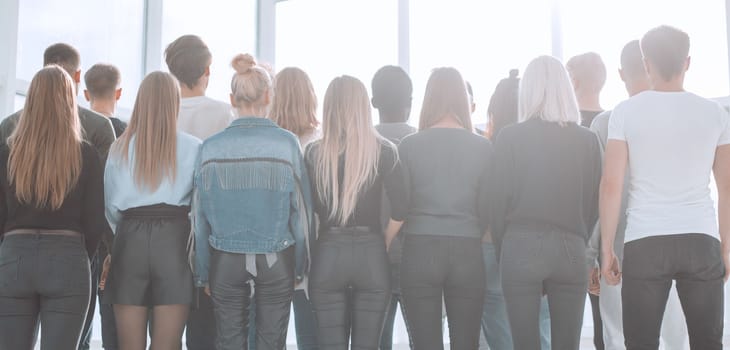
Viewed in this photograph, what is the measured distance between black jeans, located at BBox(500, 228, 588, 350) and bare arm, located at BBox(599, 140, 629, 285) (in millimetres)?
101

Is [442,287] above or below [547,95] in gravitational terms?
below

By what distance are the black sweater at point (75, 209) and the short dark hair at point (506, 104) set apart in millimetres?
1564

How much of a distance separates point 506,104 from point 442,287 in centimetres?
85

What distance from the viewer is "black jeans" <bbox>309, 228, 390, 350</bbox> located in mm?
2562

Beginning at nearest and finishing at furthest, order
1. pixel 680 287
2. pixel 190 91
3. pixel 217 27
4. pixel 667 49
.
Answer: pixel 680 287
pixel 667 49
pixel 190 91
pixel 217 27

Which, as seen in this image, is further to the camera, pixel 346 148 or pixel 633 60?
pixel 633 60

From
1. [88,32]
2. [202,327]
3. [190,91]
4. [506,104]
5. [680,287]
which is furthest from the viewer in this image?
[88,32]

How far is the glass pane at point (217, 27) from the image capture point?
593 cm

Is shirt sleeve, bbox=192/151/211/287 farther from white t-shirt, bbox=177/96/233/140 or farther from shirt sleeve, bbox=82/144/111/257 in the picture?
white t-shirt, bbox=177/96/233/140

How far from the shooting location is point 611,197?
2549mm

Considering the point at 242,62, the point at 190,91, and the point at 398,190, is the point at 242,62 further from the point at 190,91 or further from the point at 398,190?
the point at 398,190

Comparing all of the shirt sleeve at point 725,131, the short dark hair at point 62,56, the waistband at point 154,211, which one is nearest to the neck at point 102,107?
the short dark hair at point 62,56

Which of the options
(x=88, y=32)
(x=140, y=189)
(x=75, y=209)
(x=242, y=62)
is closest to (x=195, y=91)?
(x=242, y=62)

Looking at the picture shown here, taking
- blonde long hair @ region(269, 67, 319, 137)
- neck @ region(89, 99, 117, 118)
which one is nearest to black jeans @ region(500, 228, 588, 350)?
blonde long hair @ region(269, 67, 319, 137)
